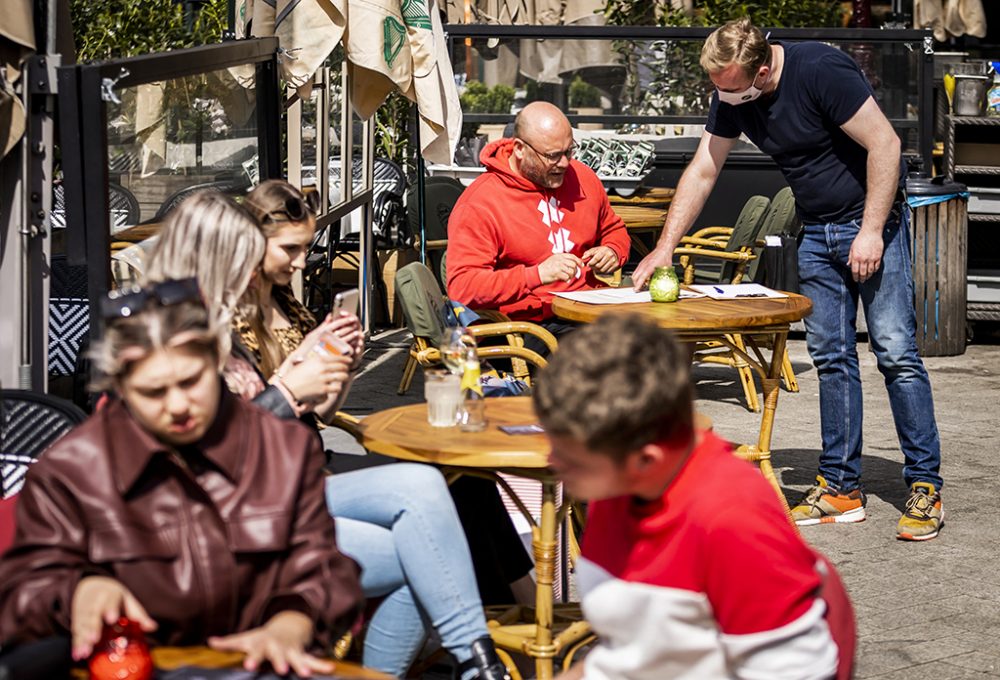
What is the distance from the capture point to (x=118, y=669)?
2188 mm

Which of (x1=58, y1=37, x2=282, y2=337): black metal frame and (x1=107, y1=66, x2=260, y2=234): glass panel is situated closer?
(x1=58, y1=37, x2=282, y2=337): black metal frame

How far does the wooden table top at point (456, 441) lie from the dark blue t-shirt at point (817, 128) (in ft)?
6.24

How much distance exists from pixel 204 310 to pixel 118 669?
60 cm

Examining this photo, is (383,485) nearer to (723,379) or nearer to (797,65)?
(797,65)

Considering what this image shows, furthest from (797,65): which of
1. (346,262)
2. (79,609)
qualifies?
(346,262)

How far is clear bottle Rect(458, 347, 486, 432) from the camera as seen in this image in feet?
12.0

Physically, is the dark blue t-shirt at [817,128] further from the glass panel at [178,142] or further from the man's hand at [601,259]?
the glass panel at [178,142]

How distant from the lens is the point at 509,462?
3344mm

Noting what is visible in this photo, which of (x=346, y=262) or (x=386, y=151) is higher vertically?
(x=386, y=151)

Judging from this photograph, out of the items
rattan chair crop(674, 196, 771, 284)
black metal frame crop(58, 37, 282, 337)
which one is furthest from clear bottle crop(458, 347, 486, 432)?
rattan chair crop(674, 196, 771, 284)

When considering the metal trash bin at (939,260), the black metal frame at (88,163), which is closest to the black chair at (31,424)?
the black metal frame at (88,163)

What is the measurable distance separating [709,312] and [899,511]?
1362 mm

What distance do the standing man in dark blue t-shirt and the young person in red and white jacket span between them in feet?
10.1

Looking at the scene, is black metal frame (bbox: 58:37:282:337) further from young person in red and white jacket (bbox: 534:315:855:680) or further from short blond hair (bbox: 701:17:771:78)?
short blond hair (bbox: 701:17:771:78)
